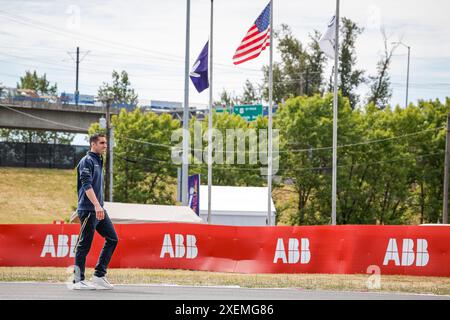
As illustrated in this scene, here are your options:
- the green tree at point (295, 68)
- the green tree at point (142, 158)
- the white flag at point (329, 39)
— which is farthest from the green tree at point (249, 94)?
the white flag at point (329, 39)

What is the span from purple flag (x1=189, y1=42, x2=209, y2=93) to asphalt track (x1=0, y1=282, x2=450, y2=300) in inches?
902

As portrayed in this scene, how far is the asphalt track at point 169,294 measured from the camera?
33.6 ft

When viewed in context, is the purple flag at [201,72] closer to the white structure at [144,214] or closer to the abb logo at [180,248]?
the white structure at [144,214]

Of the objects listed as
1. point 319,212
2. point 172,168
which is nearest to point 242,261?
point 319,212

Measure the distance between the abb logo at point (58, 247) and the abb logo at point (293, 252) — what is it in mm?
4646

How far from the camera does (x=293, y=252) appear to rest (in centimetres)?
1981

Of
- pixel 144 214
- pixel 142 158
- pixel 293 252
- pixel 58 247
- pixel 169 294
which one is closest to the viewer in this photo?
pixel 169 294

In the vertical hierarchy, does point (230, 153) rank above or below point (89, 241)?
above

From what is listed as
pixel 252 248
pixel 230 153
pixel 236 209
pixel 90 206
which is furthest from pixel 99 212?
pixel 230 153

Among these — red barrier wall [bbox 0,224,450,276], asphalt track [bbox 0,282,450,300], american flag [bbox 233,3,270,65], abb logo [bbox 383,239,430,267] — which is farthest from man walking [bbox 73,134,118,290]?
american flag [bbox 233,3,270,65]

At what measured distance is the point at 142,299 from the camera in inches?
391

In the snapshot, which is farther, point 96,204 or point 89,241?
point 89,241

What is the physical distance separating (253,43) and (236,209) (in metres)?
11.3

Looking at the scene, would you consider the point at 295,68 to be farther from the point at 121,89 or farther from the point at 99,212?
the point at 99,212
